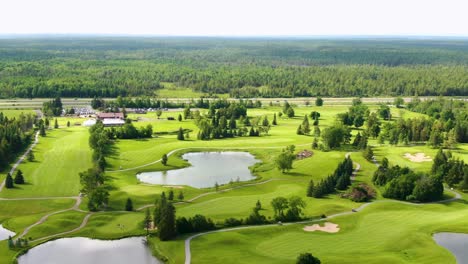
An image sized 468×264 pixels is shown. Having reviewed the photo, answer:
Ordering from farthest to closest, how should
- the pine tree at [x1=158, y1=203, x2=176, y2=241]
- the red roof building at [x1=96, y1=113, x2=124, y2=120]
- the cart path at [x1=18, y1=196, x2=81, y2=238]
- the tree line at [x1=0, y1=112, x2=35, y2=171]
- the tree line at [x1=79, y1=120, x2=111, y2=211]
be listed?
the red roof building at [x1=96, y1=113, x2=124, y2=120], the tree line at [x1=0, y1=112, x2=35, y2=171], the tree line at [x1=79, y1=120, x2=111, y2=211], the cart path at [x1=18, y1=196, x2=81, y2=238], the pine tree at [x1=158, y1=203, x2=176, y2=241]

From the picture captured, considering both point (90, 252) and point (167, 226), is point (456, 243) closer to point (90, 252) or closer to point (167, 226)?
point (167, 226)

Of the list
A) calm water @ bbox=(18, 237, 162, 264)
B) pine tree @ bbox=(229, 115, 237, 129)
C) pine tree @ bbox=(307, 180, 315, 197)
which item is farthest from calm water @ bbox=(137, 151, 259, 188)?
calm water @ bbox=(18, 237, 162, 264)

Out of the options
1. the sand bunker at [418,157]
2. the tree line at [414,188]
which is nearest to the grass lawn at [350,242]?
the tree line at [414,188]

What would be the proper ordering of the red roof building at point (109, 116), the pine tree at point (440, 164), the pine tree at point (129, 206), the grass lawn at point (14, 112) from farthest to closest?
the grass lawn at point (14, 112)
the red roof building at point (109, 116)
the pine tree at point (440, 164)
the pine tree at point (129, 206)

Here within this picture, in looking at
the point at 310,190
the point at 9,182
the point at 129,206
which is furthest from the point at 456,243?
the point at 9,182

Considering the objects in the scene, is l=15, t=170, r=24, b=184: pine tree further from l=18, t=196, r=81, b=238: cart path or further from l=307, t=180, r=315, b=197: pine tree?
l=307, t=180, r=315, b=197: pine tree

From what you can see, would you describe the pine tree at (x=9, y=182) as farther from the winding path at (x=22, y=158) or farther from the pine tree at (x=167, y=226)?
the pine tree at (x=167, y=226)

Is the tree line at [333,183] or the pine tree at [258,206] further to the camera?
the tree line at [333,183]
